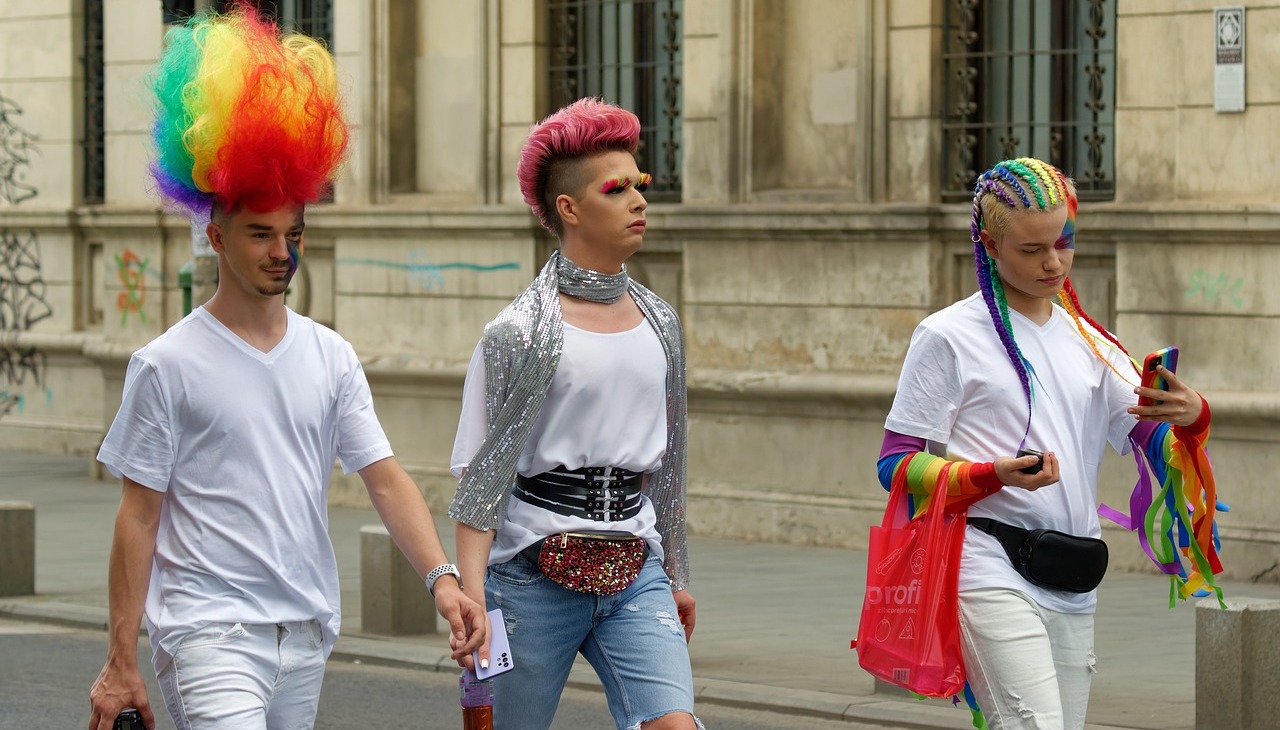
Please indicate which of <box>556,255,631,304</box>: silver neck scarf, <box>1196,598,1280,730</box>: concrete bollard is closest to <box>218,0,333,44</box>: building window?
<box>1196,598,1280,730</box>: concrete bollard

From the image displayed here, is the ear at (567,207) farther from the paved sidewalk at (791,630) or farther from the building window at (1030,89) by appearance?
the building window at (1030,89)

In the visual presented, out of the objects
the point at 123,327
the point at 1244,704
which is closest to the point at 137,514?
the point at 1244,704

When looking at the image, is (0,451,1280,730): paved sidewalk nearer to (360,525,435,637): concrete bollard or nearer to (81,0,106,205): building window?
(360,525,435,637): concrete bollard

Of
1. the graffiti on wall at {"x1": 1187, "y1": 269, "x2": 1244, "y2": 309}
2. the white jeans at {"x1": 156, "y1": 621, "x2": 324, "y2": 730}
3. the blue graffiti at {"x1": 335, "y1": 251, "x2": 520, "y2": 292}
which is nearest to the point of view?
the white jeans at {"x1": 156, "y1": 621, "x2": 324, "y2": 730}

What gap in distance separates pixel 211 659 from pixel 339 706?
→ 15.3ft

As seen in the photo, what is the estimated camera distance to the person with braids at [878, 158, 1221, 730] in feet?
16.2

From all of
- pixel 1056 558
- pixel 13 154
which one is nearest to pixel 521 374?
pixel 1056 558

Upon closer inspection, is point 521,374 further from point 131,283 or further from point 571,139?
point 131,283

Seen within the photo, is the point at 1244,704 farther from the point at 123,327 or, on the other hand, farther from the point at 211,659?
the point at 123,327

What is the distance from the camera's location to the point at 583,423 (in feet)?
16.5

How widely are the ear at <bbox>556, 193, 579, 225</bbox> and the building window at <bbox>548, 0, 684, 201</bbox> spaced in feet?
31.9

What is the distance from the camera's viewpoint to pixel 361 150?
16453mm

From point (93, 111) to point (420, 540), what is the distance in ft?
52.5

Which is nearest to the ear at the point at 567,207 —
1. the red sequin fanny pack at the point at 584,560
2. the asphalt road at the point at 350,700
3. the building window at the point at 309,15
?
the red sequin fanny pack at the point at 584,560
